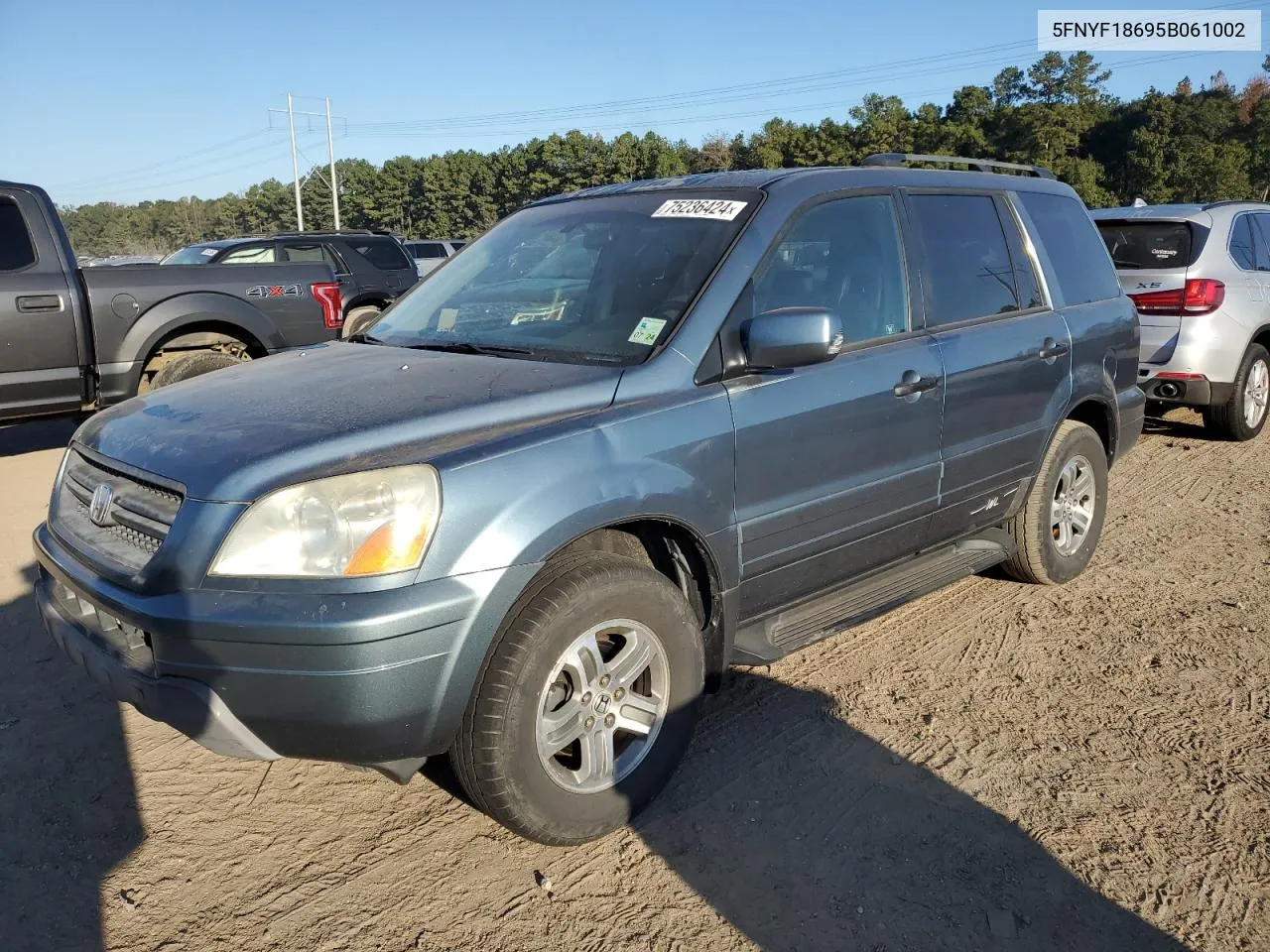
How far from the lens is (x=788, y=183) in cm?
354

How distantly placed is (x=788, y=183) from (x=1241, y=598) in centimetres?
307

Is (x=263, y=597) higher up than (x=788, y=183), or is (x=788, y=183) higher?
(x=788, y=183)

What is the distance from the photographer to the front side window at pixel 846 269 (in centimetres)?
342

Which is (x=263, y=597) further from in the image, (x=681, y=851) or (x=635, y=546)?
(x=681, y=851)

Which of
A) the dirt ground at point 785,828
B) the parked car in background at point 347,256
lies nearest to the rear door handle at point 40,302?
the dirt ground at point 785,828

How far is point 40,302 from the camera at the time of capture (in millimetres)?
6723

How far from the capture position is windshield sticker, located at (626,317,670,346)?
3.11 metres

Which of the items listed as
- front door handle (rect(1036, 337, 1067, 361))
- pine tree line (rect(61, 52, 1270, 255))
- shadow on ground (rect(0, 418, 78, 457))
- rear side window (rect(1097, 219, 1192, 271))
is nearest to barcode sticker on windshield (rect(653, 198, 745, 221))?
front door handle (rect(1036, 337, 1067, 361))

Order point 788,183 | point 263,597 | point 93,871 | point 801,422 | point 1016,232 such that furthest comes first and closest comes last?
1. point 1016,232
2. point 788,183
3. point 801,422
4. point 93,871
5. point 263,597

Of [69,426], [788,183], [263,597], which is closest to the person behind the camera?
[263,597]

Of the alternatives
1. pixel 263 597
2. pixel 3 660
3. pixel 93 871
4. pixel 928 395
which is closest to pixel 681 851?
pixel 263 597

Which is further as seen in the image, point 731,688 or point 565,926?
point 731,688

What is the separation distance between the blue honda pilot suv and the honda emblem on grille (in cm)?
2

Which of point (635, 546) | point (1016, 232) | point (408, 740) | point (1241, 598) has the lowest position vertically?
point (1241, 598)
